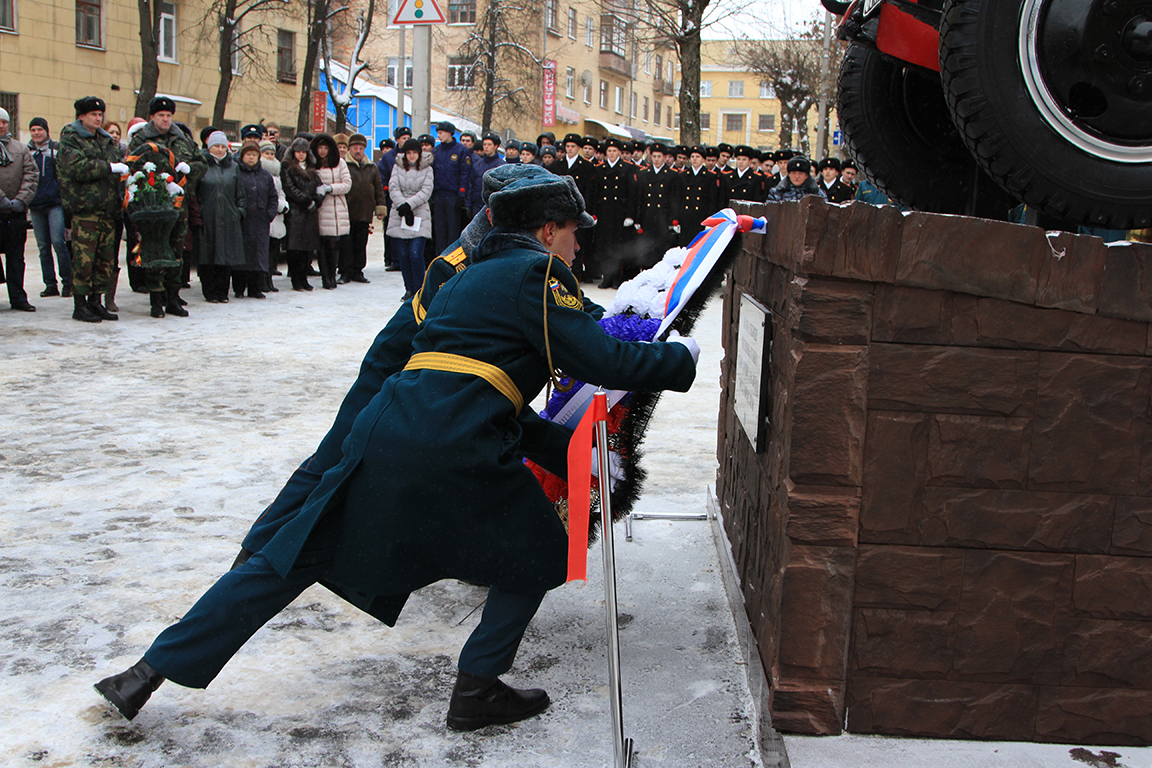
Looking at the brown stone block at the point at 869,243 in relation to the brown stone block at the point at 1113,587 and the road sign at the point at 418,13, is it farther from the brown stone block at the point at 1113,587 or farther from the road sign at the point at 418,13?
the road sign at the point at 418,13

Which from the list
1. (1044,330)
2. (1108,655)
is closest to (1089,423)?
(1044,330)

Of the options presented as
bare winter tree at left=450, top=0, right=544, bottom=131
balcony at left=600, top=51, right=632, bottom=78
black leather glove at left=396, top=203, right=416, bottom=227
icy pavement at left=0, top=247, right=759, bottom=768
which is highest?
balcony at left=600, top=51, right=632, bottom=78

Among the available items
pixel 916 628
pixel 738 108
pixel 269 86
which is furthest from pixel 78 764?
pixel 738 108

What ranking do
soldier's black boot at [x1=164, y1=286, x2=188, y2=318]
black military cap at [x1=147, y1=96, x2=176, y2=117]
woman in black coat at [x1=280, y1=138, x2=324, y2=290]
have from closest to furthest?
black military cap at [x1=147, y1=96, x2=176, y2=117], soldier's black boot at [x1=164, y1=286, x2=188, y2=318], woman in black coat at [x1=280, y1=138, x2=324, y2=290]

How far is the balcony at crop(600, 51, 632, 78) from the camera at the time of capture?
55.5m

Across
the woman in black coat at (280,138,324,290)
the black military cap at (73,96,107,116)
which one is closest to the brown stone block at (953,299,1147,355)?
the black military cap at (73,96,107,116)

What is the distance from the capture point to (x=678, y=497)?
4957 millimetres

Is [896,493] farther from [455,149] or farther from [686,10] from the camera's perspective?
[686,10]

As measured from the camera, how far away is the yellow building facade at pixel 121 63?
25.6 meters

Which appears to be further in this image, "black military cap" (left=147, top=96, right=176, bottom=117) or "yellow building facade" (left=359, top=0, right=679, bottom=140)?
"yellow building facade" (left=359, top=0, right=679, bottom=140)

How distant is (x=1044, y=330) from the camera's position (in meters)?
2.49

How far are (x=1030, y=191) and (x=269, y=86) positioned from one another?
35093 mm

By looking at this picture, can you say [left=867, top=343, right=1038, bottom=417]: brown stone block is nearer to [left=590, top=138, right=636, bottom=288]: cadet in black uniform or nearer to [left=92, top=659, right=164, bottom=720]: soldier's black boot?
[left=92, top=659, right=164, bottom=720]: soldier's black boot

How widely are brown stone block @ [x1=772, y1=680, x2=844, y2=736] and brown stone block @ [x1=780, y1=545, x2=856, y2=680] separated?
0.15 ft
